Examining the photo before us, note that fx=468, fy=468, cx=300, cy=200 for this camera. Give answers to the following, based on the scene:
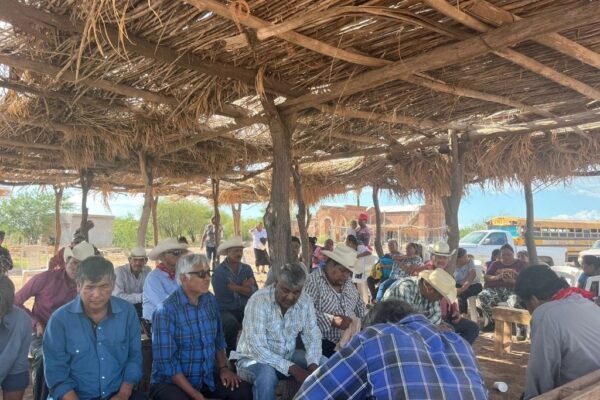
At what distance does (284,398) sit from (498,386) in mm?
2257

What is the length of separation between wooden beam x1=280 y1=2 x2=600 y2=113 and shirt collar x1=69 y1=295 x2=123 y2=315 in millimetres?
2278

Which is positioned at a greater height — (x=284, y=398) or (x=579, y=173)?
(x=579, y=173)

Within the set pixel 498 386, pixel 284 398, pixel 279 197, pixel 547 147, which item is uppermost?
pixel 547 147

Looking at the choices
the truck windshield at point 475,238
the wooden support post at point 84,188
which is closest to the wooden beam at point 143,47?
the wooden support post at point 84,188

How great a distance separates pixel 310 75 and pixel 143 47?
53.2 inches

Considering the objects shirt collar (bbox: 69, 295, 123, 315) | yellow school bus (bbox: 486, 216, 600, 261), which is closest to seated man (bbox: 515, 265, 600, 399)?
shirt collar (bbox: 69, 295, 123, 315)

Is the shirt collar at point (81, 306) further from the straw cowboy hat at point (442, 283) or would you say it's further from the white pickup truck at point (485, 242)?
the white pickup truck at point (485, 242)

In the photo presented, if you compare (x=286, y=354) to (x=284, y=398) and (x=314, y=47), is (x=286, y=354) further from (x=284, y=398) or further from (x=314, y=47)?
(x=314, y=47)

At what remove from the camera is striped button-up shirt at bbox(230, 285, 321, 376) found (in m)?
3.34

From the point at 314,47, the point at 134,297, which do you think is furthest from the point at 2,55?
the point at 134,297

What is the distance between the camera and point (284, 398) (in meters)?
3.42

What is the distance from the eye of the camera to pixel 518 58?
335cm

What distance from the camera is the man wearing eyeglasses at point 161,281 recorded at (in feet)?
14.3

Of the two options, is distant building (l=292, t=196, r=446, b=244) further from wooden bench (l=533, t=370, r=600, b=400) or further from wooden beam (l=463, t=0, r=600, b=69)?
wooden bench (l=533, t=370, r=600, b=400)
